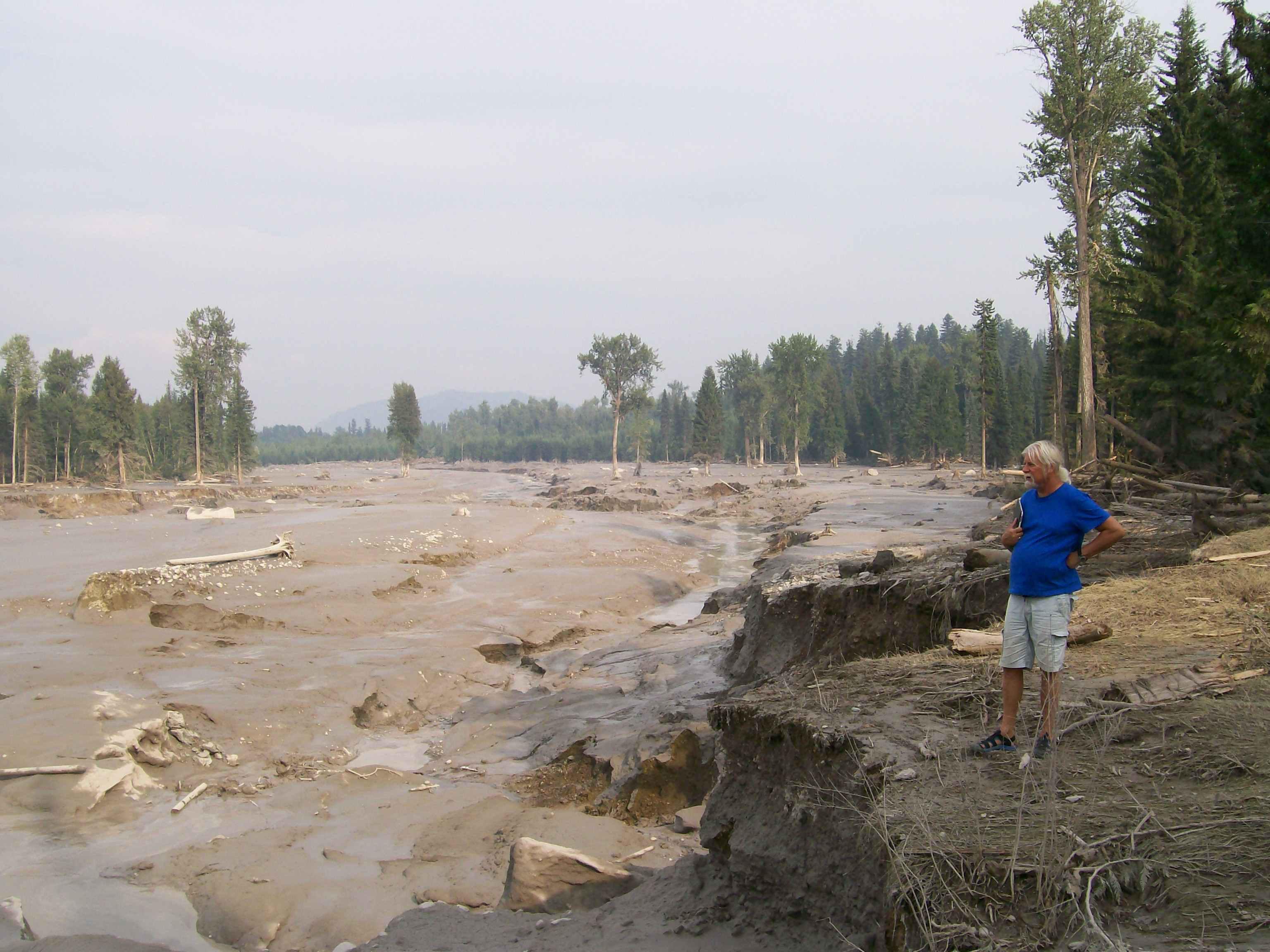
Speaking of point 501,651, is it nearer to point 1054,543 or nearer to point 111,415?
point 1054,543

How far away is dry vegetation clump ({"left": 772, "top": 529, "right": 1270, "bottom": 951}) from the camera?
8.74 feet

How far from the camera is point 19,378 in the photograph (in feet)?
209

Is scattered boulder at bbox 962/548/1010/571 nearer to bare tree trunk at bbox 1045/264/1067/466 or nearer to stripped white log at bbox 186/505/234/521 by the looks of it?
bare tree trunk at bbox 1045/264/1067/466

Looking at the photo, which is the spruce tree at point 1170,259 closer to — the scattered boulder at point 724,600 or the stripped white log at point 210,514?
the scattered boulder at point 724,600

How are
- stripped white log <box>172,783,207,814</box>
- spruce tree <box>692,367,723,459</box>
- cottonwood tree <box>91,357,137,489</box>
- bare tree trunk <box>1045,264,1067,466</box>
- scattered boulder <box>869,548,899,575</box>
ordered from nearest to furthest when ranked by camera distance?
stripped white log <box>172,783,207,814</box> → scattered boulder <box>869,548,899,575</box> → bare tree trunk <box>1045,264,1067,466</box> → cottonwood tree <box>91,357,137,489</box> → spruce tree <box>692,367,723,459</box>

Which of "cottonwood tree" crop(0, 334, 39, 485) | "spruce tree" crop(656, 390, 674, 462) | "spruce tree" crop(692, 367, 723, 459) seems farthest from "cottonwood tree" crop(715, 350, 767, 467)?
"cottonwood tree" crop(0, 334, 39, 485)

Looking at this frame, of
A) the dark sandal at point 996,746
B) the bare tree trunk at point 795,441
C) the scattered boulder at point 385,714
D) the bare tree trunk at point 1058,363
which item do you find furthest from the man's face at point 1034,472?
the bare tree trunk at point 795,441

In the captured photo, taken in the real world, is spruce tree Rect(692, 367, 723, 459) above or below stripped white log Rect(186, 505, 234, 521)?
above

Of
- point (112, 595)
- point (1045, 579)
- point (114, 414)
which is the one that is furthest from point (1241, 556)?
point (114, 414)

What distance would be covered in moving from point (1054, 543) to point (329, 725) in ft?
30.8

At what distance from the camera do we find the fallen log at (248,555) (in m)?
18.9

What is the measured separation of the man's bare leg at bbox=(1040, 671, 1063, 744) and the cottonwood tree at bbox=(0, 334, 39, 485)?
75673 mm

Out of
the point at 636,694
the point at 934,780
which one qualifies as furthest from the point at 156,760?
the point at 934,780

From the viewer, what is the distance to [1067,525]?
13.6ft
